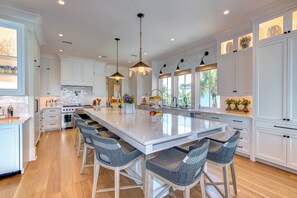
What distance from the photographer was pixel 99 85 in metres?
6.51

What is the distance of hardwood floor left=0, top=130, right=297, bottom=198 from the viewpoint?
74.3 inches

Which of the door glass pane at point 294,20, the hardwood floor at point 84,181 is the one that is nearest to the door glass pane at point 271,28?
the door glass pane at point 294,20

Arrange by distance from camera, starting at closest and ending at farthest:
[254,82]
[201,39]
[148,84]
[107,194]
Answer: [107,194]
[254,82]
[201,39]
[148,84]

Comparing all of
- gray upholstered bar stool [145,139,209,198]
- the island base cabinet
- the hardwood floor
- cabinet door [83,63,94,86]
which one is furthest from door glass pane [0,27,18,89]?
cabinet door [83,63,94,86]

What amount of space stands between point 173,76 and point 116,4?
347 cm

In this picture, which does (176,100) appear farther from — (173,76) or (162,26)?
(162,26)

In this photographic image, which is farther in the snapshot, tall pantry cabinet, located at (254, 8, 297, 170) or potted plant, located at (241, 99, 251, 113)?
potted plant, located at (241, 99, 251, 113)

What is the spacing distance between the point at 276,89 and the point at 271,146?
3.33 feet

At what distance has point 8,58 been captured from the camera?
258cm

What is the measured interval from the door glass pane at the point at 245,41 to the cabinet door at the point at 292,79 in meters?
0.85

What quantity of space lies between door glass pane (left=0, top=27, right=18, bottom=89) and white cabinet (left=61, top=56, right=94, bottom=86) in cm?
300

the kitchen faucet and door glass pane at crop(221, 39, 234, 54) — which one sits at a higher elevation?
door glass pane at crop(221, 39, 234, 54)

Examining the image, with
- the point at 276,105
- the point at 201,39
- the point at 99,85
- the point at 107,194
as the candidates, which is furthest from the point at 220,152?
the point at 99,85

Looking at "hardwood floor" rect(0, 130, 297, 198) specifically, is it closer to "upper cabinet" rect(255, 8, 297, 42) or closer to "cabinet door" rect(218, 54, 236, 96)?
"cabinet door" rect(218, 54, 236, 96)
